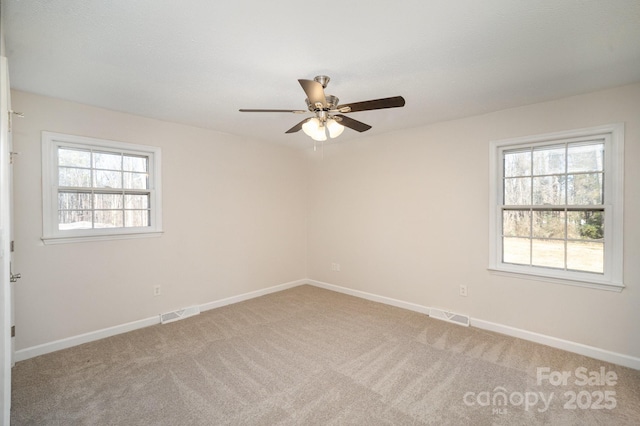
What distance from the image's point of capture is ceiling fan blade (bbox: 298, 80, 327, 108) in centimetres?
183

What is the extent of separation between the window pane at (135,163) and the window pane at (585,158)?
472cm

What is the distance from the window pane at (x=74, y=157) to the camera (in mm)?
2906

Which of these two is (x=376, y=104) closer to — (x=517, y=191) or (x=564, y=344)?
(x=517, y=191)

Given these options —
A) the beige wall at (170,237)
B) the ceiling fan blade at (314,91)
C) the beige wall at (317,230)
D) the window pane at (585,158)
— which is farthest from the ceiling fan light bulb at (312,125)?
the window pane at (585,158)

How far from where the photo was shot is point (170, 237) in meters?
3.59

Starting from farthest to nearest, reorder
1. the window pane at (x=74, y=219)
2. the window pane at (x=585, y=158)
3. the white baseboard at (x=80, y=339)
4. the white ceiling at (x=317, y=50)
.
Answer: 1. the window pane at (x=74, y=219)
2. the window pane at (x=585, y=158)
3. the white baseboard at (x=80, y=339)
4. the white ceiling at (x=317, y=50)

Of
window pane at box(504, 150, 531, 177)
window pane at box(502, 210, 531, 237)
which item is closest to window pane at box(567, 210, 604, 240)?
window pane at box(502, 210, 531, 237)

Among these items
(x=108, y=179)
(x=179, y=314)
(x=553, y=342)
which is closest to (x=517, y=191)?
(x=553, y=342)

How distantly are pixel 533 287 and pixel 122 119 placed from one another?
16.0ft

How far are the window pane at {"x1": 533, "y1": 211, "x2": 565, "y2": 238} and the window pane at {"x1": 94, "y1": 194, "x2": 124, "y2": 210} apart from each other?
467 cm

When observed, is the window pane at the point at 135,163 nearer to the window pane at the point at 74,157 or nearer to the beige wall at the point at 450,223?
the window pane at the point at 74,157

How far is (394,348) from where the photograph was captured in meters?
2.81

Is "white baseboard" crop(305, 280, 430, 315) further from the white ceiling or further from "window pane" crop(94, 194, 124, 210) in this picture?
"window pane" crop(94, 194, 124, 210)

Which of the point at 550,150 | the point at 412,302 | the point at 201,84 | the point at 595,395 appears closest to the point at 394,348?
the point at 412,302
